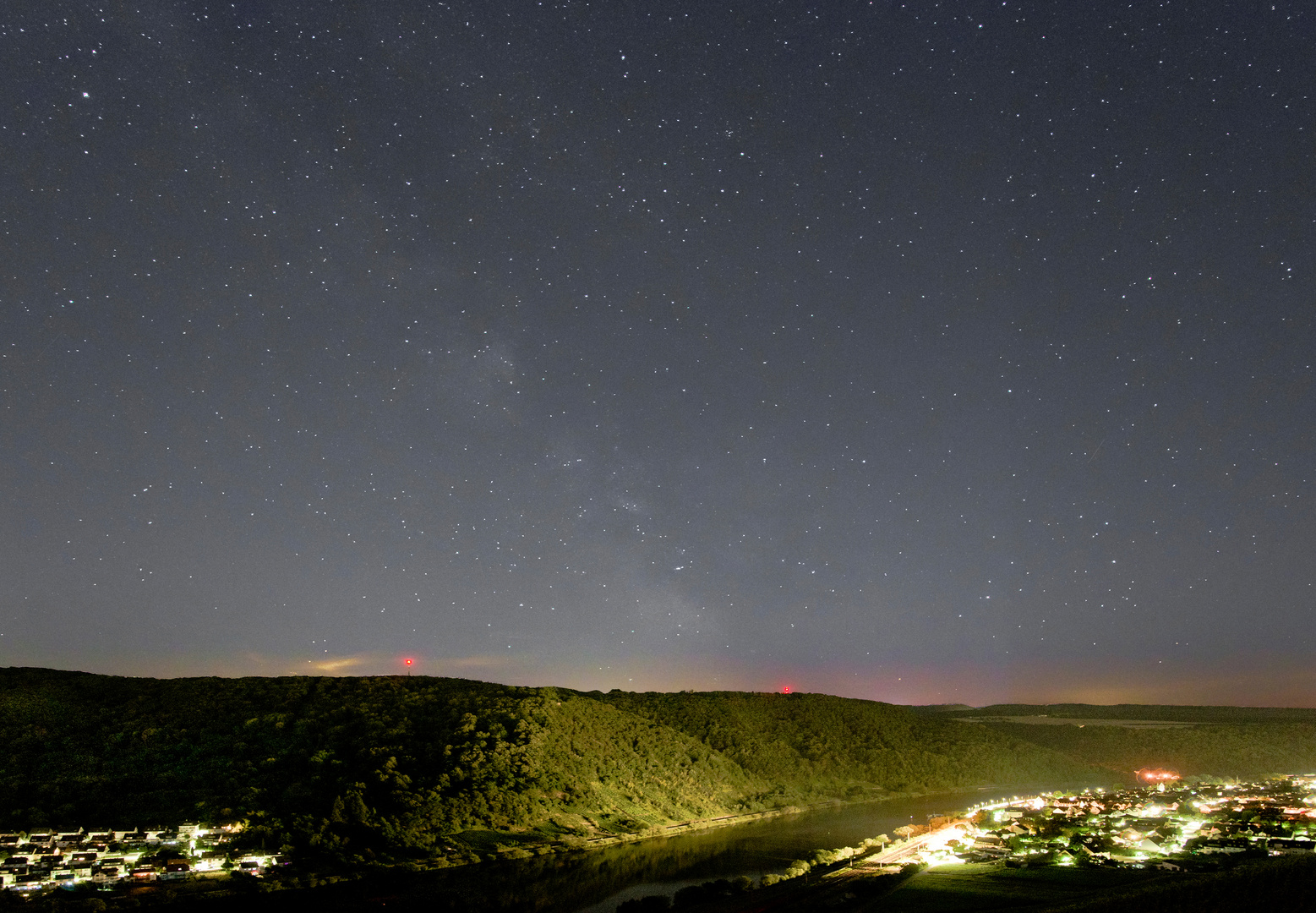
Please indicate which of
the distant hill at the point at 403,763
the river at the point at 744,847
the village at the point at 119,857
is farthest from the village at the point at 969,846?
the river at the point at 744,847

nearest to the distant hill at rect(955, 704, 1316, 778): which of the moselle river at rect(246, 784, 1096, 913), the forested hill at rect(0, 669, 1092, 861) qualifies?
the forested hill at rect(0, 669, 1092, 861)

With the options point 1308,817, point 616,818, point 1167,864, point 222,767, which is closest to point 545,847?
point 616,818

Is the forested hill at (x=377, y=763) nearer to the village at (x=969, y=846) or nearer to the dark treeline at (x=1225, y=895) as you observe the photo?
the village at (x=969, y=846)

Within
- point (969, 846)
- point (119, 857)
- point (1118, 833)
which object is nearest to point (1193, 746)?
point (1118, 833)

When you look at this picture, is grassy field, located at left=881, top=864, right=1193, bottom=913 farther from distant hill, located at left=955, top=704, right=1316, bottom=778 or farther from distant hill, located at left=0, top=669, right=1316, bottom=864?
distant hill, located at left=955, top=704, right=1316, bottom=778

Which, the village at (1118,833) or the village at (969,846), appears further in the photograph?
the village at (1118,833)

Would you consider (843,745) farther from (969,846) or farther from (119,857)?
(119,857)

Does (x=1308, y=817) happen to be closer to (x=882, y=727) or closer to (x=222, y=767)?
(x=882, y=727)
